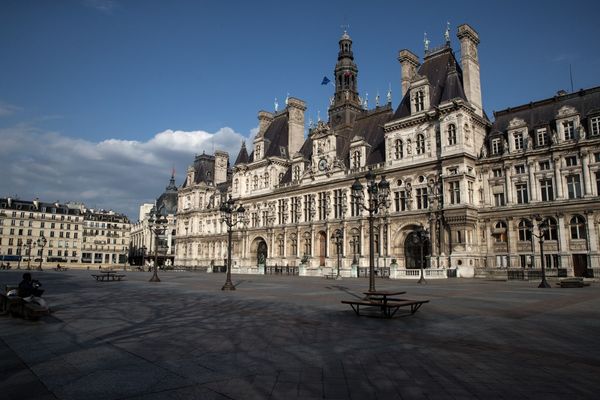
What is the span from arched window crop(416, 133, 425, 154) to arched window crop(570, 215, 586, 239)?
15408 mm

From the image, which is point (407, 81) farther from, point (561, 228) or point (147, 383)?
point (147, 383)

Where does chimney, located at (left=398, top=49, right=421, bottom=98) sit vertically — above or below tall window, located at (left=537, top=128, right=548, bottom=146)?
above

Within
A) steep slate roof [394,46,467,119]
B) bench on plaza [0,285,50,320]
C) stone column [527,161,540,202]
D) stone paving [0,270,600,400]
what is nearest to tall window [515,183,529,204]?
stone column [527,161,540,202]

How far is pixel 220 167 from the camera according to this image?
8669 cm

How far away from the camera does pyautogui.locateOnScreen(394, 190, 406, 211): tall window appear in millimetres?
46062

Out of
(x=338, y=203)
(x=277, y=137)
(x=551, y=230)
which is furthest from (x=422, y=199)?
(x=277, y=137)

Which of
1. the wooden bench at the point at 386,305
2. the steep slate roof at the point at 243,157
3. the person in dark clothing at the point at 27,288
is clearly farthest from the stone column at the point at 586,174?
the steep slate roof at the point at 243,157

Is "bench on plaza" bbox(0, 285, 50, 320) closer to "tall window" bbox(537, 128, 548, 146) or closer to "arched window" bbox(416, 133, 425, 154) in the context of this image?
"arched window" bbox(416, 133, 425, 154)

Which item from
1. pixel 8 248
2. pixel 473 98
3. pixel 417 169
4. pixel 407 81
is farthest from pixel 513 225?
pixel 8 248

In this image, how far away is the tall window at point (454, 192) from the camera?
40.9m

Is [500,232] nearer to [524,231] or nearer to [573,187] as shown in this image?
[524,231]

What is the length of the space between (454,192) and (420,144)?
705 centimetres

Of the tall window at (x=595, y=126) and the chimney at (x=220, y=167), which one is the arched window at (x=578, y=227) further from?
the chimney at (x=220, y=167)

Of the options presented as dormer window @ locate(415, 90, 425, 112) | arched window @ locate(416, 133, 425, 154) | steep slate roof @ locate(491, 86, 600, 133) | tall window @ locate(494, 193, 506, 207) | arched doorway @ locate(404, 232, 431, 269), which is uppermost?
dormer window @ locate(415, 90, 425, 112)
